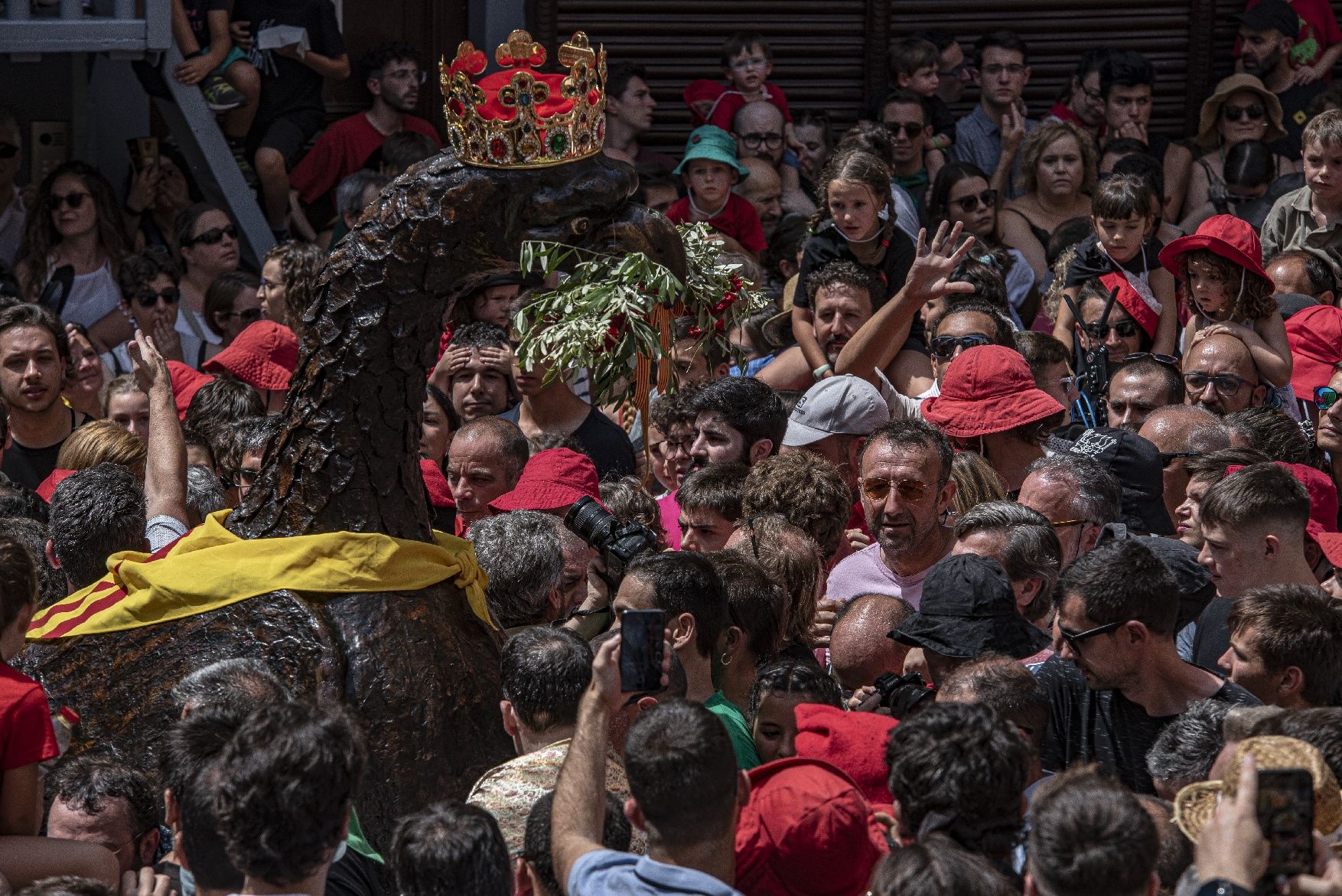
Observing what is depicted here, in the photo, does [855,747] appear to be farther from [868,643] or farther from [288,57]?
[288,57]

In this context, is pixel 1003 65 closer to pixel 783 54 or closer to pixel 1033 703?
pixel 783 54

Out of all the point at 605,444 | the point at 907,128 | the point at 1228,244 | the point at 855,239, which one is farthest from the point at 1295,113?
the point at 605,444

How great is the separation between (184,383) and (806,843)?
4.47 m

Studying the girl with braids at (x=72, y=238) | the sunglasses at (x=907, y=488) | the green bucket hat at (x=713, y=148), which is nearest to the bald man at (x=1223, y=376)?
the sunglasses at (x=907, y=488)

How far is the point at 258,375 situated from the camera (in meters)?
7.21

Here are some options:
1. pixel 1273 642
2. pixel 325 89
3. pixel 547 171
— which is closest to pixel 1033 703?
pixel 1273 642

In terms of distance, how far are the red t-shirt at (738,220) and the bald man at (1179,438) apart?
3412 millimetres

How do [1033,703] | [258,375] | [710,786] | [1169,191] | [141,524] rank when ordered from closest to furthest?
[710,786] → [1033,703] → [141,524] → [258,375] → [1169,191]

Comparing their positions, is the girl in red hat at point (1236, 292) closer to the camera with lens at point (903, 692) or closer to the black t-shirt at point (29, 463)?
the camera with lens at point (903, 692)

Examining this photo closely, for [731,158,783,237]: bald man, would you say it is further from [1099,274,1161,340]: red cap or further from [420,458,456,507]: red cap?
[420,458,456,507]: red cap

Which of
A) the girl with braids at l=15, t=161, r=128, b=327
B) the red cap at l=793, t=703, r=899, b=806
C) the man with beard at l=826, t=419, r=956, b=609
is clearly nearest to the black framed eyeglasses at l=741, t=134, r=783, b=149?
the girl with braids at l=15, t=161, r=128, b=327

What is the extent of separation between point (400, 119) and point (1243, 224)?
4840mm

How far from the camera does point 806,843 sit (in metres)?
3.49

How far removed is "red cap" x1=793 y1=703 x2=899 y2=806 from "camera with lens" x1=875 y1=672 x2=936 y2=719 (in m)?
0.38
